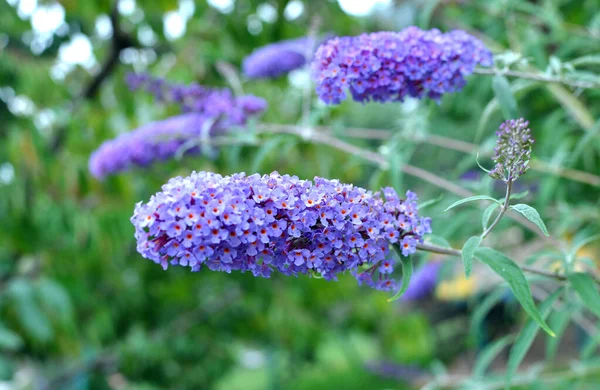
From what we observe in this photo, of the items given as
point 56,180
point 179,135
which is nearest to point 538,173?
point 179,135

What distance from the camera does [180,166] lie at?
294 centimetres

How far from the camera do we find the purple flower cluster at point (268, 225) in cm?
92

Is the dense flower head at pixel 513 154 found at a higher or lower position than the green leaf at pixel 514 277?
higher

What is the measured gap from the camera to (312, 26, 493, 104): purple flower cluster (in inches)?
51.3

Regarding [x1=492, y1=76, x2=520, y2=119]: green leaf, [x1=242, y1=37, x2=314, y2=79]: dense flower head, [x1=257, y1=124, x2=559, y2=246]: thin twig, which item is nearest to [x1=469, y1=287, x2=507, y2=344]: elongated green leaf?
[x1=257, y1=124, x2=559, y2=246]: thin twig

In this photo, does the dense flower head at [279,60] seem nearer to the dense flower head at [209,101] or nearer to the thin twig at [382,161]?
the dense flower head at [209,101]

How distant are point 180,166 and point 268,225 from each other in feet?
6.77

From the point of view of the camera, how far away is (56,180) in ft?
9.12

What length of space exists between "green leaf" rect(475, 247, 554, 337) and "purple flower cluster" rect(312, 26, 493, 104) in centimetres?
43

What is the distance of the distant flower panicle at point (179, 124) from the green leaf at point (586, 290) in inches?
49.3

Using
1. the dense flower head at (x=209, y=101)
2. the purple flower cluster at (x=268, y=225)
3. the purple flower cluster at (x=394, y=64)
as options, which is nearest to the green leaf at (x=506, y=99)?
the purple flower cluster at (x=394, y=64)

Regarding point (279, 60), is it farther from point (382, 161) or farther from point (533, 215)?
point (533, 215)

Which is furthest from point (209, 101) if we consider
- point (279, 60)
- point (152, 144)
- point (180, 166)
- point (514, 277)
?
point (514, 277)

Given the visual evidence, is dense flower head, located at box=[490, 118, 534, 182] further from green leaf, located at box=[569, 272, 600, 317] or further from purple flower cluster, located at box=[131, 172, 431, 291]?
green leaf, located at box=[569, 272, 600, 317]
